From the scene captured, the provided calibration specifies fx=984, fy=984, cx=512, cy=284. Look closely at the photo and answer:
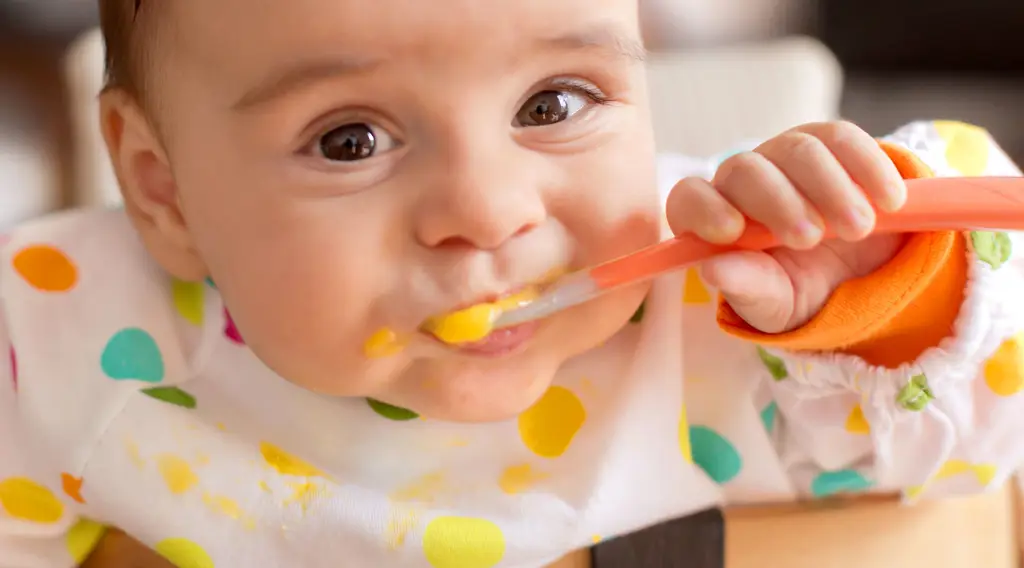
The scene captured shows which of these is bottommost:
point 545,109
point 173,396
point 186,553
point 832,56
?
point 186,553

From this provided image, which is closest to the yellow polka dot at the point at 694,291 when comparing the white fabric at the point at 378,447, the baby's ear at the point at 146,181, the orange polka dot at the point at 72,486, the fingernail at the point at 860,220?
the white fabric at the point at 378,447

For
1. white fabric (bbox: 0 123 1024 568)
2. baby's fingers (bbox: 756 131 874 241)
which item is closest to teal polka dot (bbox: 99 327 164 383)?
white fabric (bbox: 0 123 1024 568)

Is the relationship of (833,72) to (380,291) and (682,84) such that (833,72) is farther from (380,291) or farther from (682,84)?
(380,291)

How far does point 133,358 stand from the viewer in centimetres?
67

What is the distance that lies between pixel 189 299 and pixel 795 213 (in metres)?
0.43

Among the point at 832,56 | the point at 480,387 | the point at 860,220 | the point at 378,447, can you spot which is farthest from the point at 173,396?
the point at 832,56

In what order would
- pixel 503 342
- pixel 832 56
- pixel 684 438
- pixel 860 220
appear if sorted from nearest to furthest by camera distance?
pixel 860 220 < pixel 503 342 < pixel 684 438 < pixel 832 56

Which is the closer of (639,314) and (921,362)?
(921,362)

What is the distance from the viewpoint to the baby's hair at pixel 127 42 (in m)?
0.56

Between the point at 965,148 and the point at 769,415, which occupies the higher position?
the point at 965,148

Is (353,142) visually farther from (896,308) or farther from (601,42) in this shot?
(896,308)

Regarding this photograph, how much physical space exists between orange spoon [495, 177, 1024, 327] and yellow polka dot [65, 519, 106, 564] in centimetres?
36

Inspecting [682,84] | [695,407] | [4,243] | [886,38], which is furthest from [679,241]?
[886,38]

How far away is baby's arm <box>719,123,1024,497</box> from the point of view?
1.69 feet
